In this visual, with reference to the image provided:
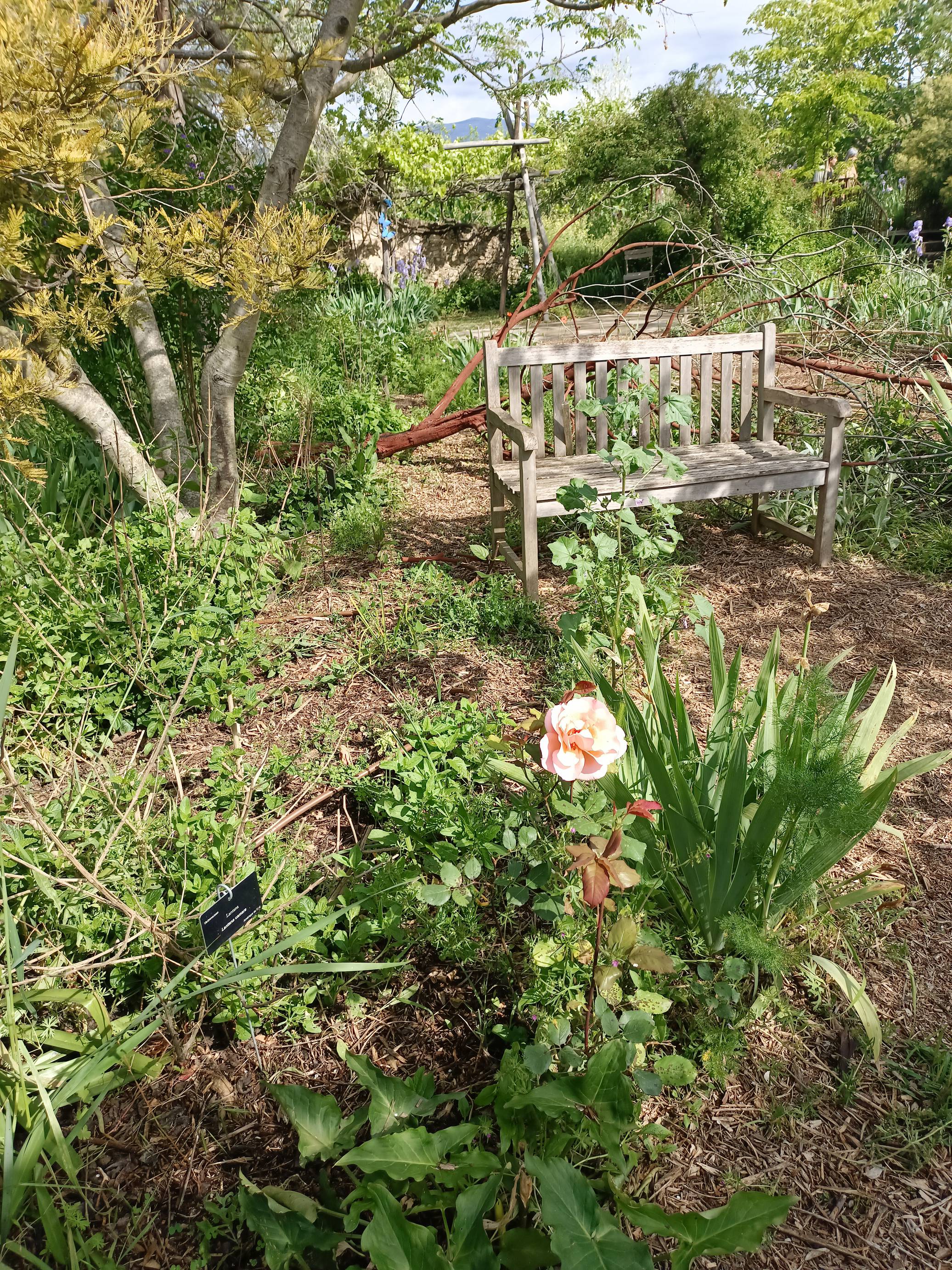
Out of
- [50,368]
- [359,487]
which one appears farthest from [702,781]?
[359,487]

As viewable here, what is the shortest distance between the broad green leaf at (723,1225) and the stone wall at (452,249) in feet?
44.5

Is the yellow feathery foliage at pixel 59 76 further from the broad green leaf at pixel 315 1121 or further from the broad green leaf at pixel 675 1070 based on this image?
the broad green leaf at pixel 675 1070

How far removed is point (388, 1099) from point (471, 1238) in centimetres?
28

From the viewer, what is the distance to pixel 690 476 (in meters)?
3.72

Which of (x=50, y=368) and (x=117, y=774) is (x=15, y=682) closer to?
(x=117, y=774)

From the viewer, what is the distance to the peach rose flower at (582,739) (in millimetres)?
1292

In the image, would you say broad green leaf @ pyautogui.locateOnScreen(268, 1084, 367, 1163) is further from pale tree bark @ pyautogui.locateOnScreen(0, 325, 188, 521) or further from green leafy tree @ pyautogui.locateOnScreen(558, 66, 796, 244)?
green leafy tree @ pyautogui.locateOnScreen(558, 66, 796, 244)

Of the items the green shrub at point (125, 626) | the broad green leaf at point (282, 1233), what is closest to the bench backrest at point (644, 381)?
the green shrub at point (125, 626)

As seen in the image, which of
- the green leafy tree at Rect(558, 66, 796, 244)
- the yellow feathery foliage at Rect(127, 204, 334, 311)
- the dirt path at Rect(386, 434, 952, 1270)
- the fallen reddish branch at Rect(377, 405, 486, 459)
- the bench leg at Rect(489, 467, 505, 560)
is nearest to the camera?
the dirt path at Rect(386, 434, 952, 1270)

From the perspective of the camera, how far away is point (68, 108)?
2162mm

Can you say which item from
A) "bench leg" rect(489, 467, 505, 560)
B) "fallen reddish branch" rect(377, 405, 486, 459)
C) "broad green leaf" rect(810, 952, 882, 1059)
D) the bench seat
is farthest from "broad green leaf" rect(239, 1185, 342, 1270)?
"fallen reddish branch" rect(377, 405, 486, 459)

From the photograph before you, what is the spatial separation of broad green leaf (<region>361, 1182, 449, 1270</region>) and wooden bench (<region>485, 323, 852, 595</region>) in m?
2.62

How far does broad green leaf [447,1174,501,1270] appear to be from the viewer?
108 centimetres

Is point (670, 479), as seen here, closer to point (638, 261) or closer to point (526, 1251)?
point (526, 1251)
